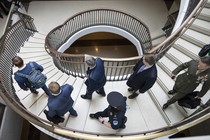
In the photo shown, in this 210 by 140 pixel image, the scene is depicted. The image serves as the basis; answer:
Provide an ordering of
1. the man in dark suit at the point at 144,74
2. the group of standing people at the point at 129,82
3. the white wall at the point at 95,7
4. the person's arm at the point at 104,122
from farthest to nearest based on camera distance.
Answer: the white wall at the point at 95,7
the person's arm at the point at 104,122
the man in dark suit at the point at 144,74
the group of standing people at the point at 129,82

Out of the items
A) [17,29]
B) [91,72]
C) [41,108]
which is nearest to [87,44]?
A: [17,29]

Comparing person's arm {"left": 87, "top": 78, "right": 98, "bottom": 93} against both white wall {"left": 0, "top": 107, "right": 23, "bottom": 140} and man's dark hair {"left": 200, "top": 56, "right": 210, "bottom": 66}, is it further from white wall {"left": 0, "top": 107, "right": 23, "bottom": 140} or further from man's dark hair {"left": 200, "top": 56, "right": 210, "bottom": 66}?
white wall {"left": 0, "top": 107, "right": 23, "bottom": 140}

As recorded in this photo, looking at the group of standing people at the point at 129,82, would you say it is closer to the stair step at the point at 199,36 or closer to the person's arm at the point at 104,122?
the person's arm at the point at 104,122

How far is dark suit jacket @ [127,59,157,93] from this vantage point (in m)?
4.45

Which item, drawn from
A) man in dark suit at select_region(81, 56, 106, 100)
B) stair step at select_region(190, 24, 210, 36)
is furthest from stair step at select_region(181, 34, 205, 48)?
man in dark suit at select_region(81, 56, 106, 100)

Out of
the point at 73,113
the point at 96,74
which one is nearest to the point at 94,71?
the point at 96,74

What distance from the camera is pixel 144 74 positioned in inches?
177

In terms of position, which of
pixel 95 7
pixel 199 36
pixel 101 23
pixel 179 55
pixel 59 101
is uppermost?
pixel 95 7

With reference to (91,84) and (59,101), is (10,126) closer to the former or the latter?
(59,101)

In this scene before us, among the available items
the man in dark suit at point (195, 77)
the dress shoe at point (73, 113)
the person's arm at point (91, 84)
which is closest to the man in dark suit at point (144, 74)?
the man in dark suit at point (195, 77)

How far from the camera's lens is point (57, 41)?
30.9 feet

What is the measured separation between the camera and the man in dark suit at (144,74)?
423cm

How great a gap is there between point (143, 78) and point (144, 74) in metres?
0.12

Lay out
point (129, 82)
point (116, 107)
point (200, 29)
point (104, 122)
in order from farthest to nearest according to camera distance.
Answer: point (200, 29), point (129, 82), point (104, 122), point (116, 107)
